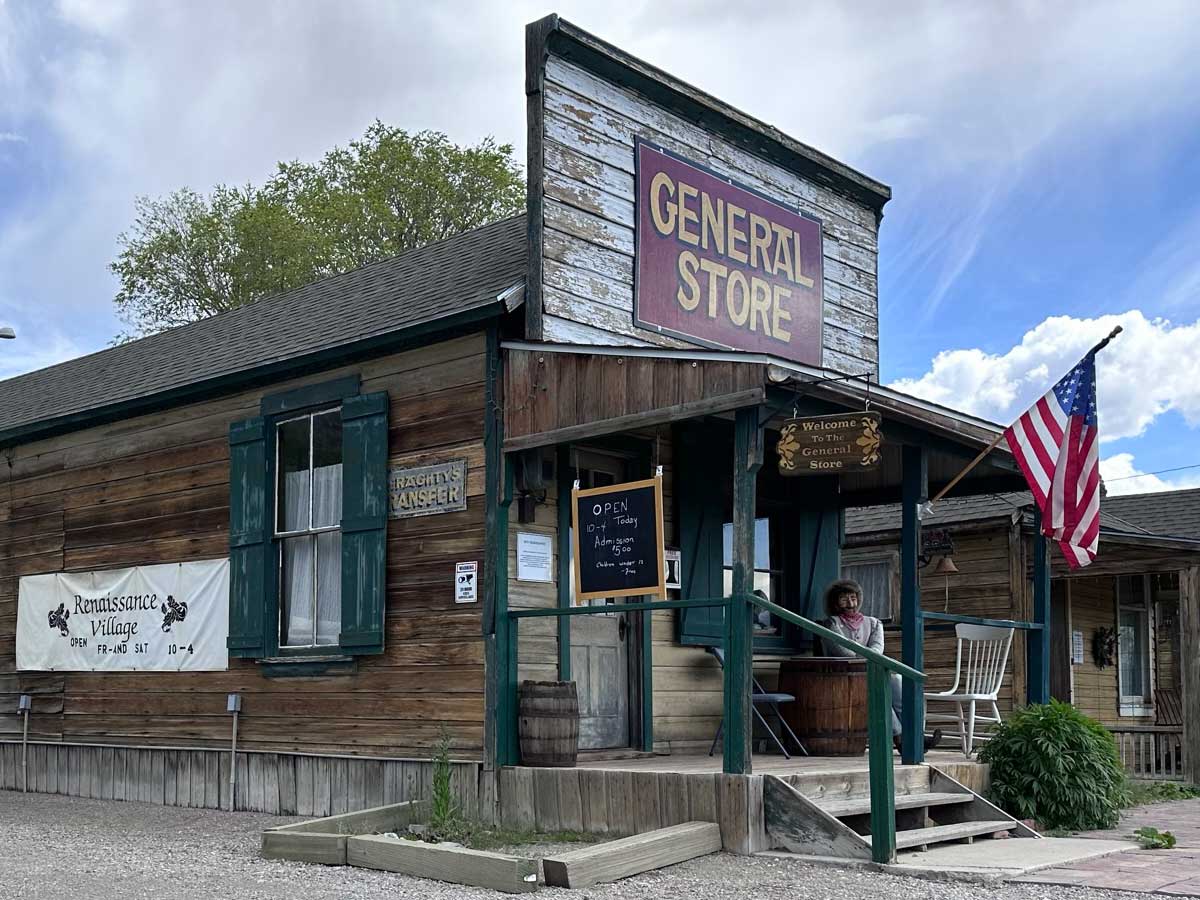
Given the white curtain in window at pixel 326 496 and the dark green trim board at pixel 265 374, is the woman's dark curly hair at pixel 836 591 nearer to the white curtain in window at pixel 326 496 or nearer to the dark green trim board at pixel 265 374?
the dark green trim board at pixel 265 374

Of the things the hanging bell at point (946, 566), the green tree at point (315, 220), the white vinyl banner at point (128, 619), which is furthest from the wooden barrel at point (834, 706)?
A: the green tree at point (315, 220)

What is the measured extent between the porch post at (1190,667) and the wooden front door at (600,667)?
7.05m

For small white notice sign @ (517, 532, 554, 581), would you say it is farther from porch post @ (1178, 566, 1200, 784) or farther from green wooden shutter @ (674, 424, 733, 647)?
porch post @ (1178, 566, 1200, 784)

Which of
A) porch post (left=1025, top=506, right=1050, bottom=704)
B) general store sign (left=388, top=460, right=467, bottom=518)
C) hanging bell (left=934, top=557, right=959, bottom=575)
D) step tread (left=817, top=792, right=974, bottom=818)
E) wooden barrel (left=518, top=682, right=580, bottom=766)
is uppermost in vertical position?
general store sign (left=388, top=460, right=467, bottom=518)

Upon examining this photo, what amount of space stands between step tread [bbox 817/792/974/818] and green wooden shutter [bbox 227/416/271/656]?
4840 millimetres

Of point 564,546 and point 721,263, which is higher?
point 721,263

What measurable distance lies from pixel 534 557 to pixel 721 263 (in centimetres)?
322

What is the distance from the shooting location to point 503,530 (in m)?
9.21

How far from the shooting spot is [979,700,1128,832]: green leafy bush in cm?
909

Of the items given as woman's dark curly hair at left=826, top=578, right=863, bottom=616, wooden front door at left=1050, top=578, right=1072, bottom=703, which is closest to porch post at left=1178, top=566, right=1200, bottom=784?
wooden front door at left=1050, top=578, right=1072, bottom=703

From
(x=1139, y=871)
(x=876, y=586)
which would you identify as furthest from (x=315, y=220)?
(x=1139, y=871)

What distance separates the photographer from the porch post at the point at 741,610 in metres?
7.85

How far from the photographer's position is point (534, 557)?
950 centimetres

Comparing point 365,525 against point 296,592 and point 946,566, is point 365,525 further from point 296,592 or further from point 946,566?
point 946,566
